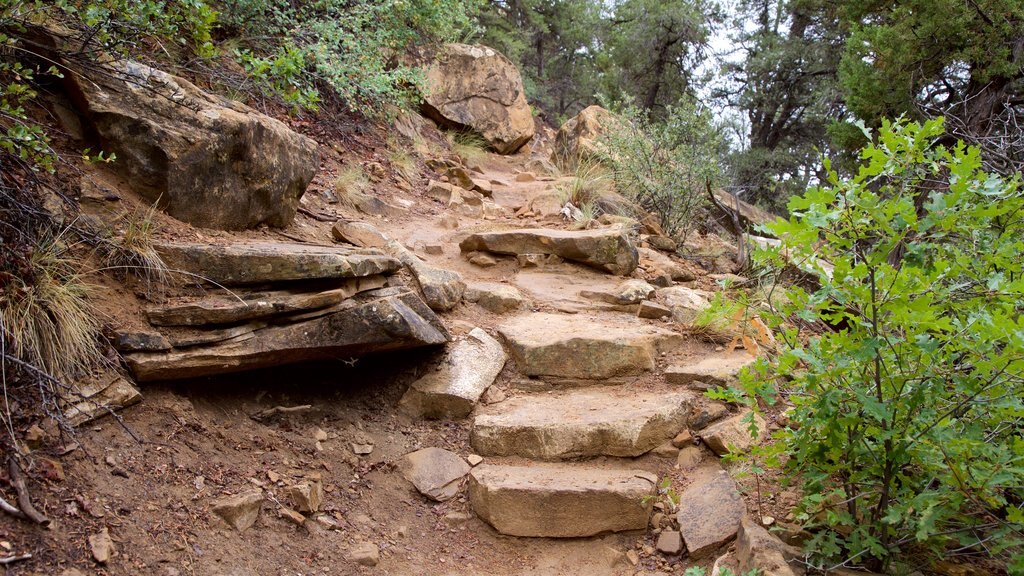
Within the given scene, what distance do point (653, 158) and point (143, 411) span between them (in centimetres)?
656

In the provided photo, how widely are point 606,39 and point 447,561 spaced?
659 inches

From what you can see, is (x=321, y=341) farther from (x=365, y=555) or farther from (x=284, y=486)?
(x=365, y=555)

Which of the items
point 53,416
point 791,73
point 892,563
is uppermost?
point 791,73

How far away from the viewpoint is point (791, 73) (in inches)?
539

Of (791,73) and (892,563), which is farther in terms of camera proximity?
(791,73)

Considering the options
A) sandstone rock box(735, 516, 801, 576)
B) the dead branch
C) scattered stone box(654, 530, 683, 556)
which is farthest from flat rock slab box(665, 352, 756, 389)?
the dead branch

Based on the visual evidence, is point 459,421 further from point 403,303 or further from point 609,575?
point 609,575

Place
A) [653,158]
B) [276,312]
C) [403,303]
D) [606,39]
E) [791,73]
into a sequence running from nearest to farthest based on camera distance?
[276,312], [403,303], [653,158], [791,73], [606,39]

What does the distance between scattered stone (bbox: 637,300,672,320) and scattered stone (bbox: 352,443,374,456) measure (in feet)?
7.87

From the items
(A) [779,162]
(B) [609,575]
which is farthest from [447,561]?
(A) [779,162]

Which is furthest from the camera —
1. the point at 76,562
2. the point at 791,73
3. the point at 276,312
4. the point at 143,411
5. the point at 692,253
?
the point at 791,73

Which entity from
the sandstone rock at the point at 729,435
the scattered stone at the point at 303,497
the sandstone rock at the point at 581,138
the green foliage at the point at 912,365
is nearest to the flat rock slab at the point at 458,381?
the scattered stone at the point at 303,497

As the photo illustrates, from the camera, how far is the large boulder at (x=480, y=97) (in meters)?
11.2

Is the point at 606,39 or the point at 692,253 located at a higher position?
the point at 606,39
